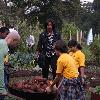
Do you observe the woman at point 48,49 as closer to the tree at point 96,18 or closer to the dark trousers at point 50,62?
the dark trousers at point 50,62

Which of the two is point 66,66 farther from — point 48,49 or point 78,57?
point 48,49

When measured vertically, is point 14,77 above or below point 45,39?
below

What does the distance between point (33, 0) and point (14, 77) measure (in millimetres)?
12241

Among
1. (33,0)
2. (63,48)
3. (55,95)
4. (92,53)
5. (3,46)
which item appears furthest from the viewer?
(33,0)

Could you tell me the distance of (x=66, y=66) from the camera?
324 inches

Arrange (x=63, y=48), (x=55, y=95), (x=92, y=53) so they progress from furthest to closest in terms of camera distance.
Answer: (x=92, y=53) < (x=55, y=95) < (x=63, y=48)

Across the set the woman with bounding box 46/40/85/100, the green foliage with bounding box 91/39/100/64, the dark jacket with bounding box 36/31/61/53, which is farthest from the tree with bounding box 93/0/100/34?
the woman with bounding box 46/40/85/100

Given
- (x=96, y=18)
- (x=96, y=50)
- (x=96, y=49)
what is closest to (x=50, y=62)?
(x=96, y=50)

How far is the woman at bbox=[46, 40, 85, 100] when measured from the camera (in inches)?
321

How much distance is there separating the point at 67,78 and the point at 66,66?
0.28 metres

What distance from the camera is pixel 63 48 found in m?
8.05

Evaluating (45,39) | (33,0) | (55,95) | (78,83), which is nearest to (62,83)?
(78,83)

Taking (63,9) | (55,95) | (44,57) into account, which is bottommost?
(55,95)

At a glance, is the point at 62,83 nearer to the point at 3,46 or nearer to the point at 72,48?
the point at 72,48
